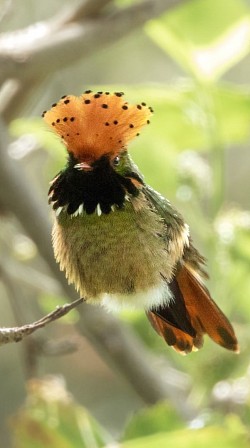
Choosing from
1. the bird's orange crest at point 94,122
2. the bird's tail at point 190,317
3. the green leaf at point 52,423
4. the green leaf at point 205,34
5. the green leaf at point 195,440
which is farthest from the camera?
the green leaf at point 205,34

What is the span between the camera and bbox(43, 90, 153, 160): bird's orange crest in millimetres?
862

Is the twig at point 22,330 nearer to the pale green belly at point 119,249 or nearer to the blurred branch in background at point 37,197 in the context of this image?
the pale green belly at point 119,249

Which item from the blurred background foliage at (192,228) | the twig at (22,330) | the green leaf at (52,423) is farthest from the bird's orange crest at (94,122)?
the green leaf at (52,423)

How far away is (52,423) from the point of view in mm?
1414

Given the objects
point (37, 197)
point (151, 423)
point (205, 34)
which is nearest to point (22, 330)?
point (151, 423)

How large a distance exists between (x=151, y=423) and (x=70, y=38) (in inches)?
27.5

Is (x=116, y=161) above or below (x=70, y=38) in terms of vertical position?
below

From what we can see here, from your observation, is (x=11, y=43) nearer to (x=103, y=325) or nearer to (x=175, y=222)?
(x=103, y=325)

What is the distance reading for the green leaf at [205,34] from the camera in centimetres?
162

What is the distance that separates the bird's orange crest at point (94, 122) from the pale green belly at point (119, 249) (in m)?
0.08

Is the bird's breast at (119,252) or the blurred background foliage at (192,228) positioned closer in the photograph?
the bird's breast at (119,252)

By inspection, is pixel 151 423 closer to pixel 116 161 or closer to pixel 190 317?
pixel 190 317

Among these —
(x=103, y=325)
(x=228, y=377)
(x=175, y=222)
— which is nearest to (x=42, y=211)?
(x=103, y=325)

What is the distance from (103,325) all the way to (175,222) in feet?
2.54
